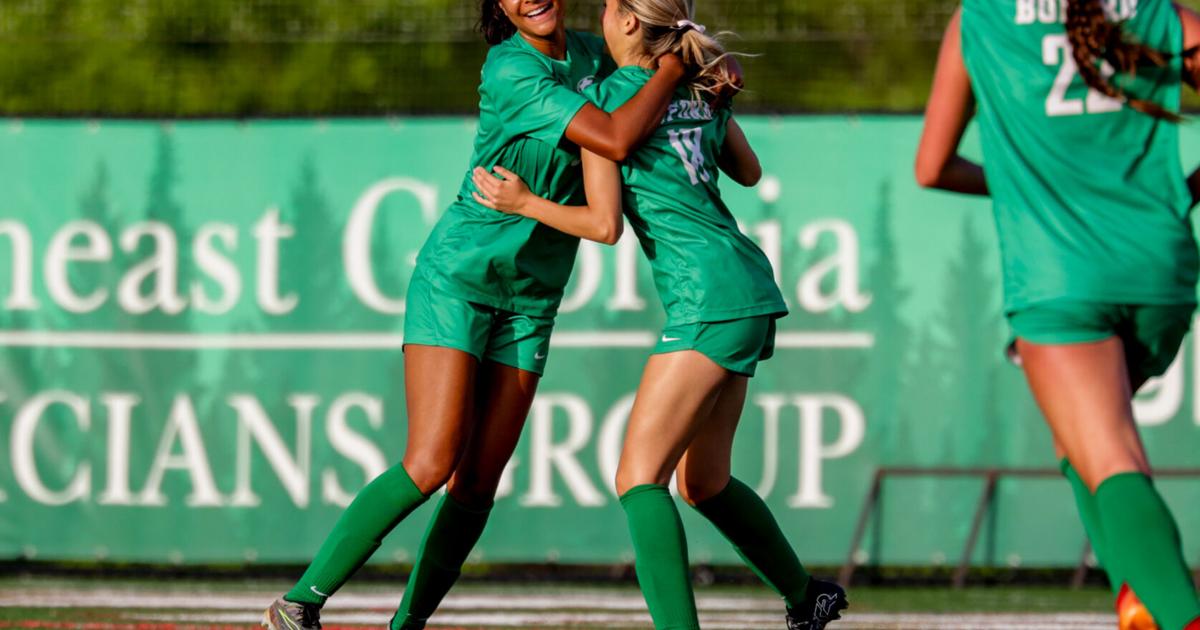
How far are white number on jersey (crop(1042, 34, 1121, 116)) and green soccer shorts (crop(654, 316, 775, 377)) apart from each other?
120 cm

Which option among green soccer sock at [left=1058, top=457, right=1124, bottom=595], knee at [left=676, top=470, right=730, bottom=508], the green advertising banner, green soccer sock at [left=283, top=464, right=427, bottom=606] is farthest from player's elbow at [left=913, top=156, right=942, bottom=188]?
the green advertising banner

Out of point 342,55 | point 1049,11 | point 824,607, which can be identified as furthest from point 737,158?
point 342,55

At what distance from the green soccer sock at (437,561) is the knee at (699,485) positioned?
2.06 feet

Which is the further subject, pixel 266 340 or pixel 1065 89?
pixel 266 340

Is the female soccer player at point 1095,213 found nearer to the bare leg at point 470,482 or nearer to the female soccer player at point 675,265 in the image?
the female soccer player at point 675,265

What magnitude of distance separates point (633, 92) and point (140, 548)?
611cm

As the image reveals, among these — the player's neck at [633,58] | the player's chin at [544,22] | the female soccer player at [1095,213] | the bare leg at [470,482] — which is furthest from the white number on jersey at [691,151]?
the female soccer player at [1095,213]

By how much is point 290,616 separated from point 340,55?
11.3 m

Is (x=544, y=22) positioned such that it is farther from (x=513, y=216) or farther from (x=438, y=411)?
(x=438, y=411)

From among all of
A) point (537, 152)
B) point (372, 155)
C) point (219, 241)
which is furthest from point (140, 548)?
point (537, 152)

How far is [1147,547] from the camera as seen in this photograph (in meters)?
3.60

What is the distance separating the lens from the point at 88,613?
767cm

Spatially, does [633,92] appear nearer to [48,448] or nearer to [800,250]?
[800,250]

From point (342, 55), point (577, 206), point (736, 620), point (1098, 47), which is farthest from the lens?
point (342, 55)
